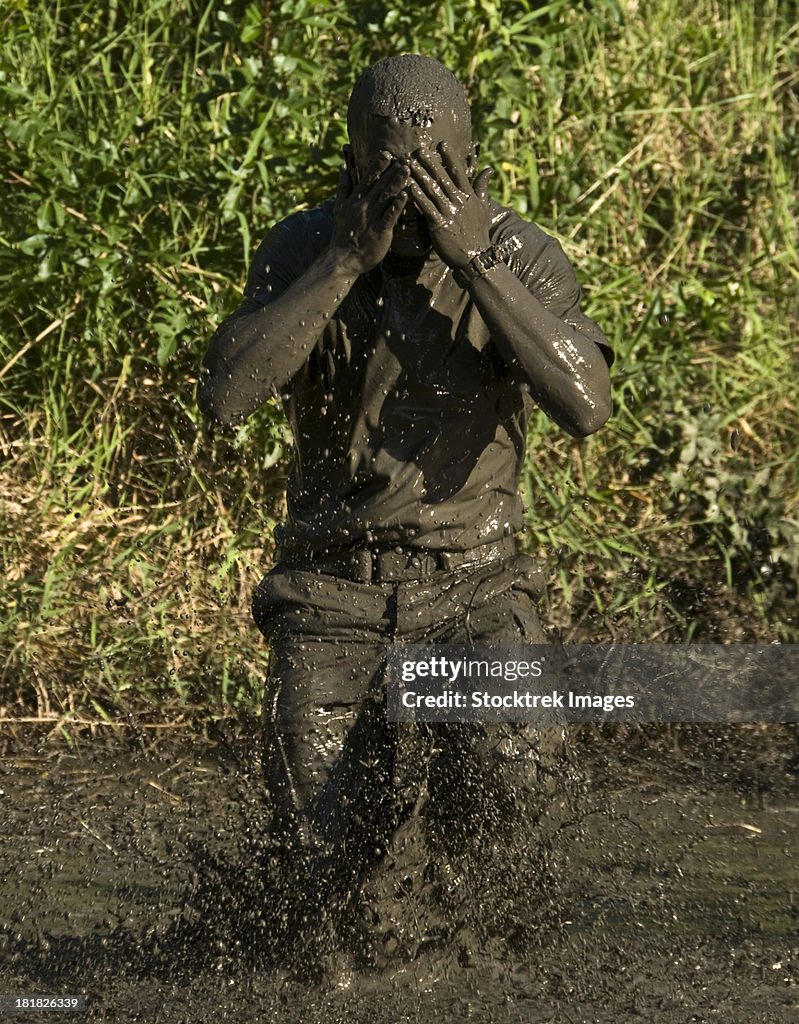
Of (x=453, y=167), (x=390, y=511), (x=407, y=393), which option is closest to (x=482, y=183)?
(x=453, y=167)

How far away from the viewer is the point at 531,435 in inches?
228

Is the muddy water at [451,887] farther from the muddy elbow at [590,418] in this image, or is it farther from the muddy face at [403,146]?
the muddy face at [403,146]

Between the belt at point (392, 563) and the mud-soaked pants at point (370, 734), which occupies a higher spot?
the belt at point (392, 563)

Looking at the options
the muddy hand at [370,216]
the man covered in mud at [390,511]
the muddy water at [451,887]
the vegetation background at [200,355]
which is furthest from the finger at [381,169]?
the vegetation background at [200,355]

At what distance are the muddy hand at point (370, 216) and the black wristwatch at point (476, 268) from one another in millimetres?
153

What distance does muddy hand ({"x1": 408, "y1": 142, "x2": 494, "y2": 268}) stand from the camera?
3041mm

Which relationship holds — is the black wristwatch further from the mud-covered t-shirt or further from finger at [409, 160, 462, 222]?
the mud-covered t-shirt

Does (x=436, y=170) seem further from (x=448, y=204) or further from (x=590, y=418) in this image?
(x=590, y=418)

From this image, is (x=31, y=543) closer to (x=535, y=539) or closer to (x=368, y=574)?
(x=535, y=539)

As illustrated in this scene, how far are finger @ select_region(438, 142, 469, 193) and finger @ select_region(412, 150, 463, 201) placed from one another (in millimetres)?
15

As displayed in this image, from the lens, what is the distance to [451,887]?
351 cm

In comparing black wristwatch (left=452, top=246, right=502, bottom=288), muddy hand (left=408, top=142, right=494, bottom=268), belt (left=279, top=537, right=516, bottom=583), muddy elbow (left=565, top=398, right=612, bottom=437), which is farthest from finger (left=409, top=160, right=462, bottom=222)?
belt (left=279, top=537, right=516, bottom=583)

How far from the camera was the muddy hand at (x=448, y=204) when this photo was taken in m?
3.04

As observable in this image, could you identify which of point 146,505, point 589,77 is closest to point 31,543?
point 146,505
